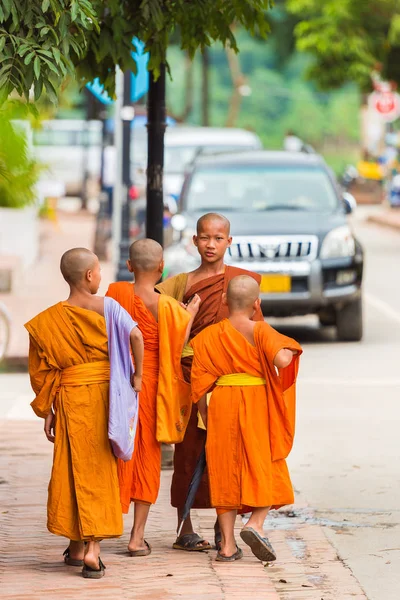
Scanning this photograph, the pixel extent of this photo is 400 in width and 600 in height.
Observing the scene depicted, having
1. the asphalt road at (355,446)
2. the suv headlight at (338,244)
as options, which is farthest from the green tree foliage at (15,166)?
the suv headlight at (338,244)

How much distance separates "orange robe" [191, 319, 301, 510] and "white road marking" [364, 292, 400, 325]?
1035cm

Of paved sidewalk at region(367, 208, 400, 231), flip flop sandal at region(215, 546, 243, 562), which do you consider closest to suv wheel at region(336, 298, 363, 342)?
flip flop sandal at region(215, 546, 243, 562)

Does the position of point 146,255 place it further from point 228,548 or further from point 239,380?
point 228,548

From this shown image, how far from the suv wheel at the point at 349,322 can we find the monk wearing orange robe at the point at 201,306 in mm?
7909

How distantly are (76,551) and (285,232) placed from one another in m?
8.24

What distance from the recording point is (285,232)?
13.7 metres

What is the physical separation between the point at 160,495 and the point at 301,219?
7.01 meters

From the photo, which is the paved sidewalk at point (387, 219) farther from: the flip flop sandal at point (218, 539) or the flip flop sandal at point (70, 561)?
the flip flop sandal at point (70, 561)

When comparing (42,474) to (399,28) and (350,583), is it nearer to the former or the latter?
(350,583)

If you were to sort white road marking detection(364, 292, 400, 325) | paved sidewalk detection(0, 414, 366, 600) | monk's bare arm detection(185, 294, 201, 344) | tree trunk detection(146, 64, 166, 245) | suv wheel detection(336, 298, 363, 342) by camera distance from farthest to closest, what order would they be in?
white road marking detection(364, 292, 400, 325) → suv wheel detection(336, 298, 363, 342) → tree trunk detection(146, 64, 166, 245) → monk's bare arm detection(185, 294, 201, 344) → paved sidewalk detection(0, 414, 366, 600)

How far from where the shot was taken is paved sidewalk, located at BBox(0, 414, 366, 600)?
5344 mm

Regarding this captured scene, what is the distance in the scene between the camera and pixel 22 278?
63.0 feet

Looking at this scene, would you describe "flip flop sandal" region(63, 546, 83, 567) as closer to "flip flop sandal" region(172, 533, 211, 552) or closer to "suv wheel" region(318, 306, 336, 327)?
"flip flop sandal" region(172, 533, 211, 552)

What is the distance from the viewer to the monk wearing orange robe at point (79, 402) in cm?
546
